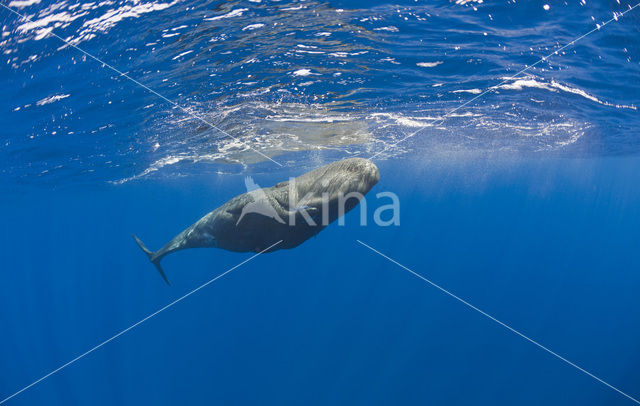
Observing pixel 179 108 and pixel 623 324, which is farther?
pixel 623 324

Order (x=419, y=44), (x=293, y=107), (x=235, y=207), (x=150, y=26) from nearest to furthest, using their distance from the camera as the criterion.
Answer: (x=235, y=207)
(x=150, y=26)
(x=419, y=44)
(x=293, y=107)

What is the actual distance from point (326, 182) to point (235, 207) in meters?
1.68

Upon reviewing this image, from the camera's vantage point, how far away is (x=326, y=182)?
12.0 ft

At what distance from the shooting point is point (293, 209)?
12.6 feet

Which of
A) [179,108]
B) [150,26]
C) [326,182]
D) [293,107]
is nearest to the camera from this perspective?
[326,182]

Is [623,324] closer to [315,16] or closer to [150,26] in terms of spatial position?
[315,16]

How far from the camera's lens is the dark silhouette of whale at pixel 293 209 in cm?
355

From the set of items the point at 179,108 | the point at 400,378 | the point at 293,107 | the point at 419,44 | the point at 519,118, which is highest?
the point at 419,44

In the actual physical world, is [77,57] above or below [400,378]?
above

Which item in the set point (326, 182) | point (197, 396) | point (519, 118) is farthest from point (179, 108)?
point (197, 396)

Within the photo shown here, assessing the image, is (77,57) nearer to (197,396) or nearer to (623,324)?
(197,396)

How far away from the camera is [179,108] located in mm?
12766

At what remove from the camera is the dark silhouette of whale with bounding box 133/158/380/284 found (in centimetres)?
355

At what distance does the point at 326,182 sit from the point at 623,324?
42650mm
